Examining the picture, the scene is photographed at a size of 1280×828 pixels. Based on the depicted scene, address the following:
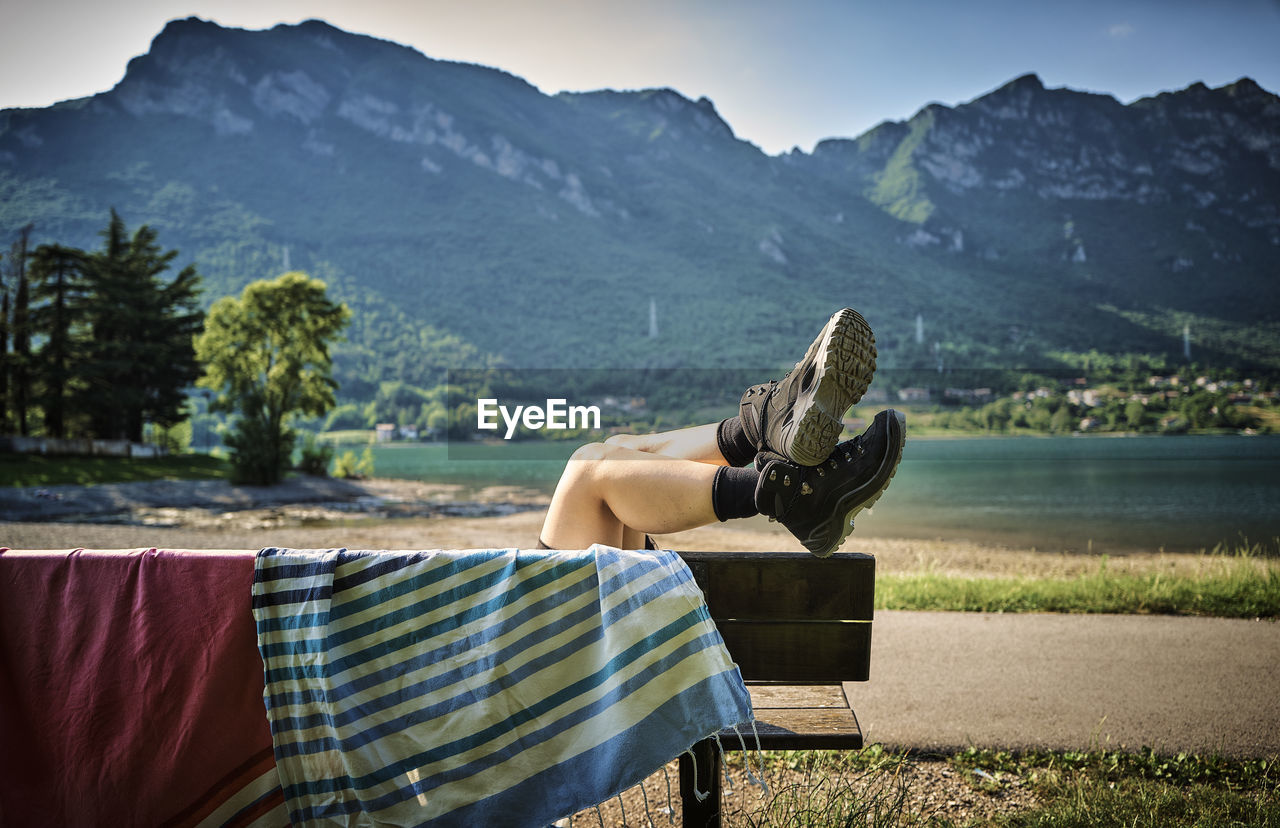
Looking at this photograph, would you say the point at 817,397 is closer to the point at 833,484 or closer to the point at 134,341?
the point at 833,484

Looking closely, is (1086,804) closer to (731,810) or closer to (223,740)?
(731,810)

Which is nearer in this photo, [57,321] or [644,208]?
[57,321]

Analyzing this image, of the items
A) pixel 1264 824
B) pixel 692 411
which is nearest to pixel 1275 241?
pixel 692 411

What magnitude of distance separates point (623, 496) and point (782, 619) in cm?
52

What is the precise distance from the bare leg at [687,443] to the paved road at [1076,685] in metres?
1.25

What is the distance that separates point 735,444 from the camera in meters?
2.26

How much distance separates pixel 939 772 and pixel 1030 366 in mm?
78797

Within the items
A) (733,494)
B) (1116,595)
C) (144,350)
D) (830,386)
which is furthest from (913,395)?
(733,494)

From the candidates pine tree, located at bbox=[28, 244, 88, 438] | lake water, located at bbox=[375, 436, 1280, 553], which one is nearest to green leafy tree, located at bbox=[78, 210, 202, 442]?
pine tree, located at bbox=[28, 244, 88, 438]

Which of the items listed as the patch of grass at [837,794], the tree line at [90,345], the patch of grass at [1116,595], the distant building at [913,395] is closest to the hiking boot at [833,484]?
the patch of grass at [837,794]

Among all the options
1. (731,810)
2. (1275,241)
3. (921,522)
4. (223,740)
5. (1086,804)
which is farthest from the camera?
(1275,241)

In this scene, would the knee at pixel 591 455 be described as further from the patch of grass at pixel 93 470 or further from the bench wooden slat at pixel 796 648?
the patch of grass at pixel 93 470

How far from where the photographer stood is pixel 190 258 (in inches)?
2943

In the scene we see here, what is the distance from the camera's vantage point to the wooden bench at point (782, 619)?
1472 millimetres
